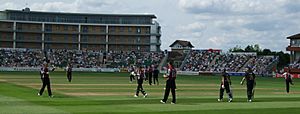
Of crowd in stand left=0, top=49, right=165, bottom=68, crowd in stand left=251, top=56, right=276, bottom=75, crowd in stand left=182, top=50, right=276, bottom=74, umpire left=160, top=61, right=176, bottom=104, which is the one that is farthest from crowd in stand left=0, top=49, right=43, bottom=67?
umpire left=160, top=61, right=176, bottom=104

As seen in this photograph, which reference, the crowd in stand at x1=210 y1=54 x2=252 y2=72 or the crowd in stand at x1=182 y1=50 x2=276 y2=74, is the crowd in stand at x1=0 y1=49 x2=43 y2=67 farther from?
the crowd in stand at x1=210 y1=54 x2=252 y2=72

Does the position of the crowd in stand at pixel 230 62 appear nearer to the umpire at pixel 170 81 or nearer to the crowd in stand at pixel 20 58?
the crowd in stand at pixel 20 58

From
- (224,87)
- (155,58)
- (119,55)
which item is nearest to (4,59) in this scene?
(119,55)

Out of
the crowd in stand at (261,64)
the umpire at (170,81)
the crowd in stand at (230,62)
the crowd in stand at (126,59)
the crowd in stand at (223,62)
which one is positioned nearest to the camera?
the umpire at (170,81)

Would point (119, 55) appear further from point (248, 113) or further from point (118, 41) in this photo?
point (248, 113)

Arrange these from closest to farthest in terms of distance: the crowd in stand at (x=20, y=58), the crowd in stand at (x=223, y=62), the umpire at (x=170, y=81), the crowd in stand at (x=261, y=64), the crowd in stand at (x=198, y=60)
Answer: the umpire at (x=170, y=81)
the crowd in stand at (x=261, y=64)
the crowd in stand at (x=223, y=62)
the crowd in stand at (x=20, y=58)
the crowd in stand at (x=198, y=60)

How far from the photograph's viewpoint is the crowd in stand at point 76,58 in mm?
107625

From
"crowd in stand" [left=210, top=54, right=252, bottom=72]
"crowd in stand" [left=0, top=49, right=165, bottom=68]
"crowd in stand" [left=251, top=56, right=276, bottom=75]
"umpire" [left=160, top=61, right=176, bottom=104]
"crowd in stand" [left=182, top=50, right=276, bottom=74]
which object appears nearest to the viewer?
"umpire" [left=160, top=61, right=176, bottom=104]

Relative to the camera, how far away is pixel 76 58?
376 feet

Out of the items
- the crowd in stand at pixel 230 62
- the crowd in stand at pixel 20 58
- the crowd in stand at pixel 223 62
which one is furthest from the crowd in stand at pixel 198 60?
the crowd in stand at pixel 20 58

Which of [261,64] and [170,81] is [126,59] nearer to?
[261,64]

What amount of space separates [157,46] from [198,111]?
12138 centimetres

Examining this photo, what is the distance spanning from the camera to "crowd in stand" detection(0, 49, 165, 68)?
353 ft

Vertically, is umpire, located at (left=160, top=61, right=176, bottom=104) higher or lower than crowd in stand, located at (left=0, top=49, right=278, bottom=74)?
lower
